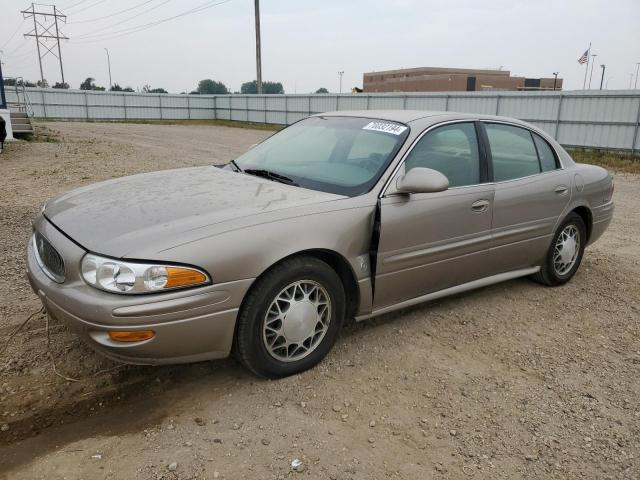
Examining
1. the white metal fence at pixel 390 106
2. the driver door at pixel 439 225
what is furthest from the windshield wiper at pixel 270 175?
the white metal fence at pixel 390 106

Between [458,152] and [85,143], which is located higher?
[458,152]

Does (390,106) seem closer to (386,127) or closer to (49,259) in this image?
(386,127)

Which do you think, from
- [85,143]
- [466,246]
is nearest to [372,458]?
[466,246]

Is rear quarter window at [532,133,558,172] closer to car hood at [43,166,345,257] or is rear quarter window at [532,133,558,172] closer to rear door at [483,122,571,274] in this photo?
rear door at [483,122,571,274]

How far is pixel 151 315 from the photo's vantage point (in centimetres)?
253

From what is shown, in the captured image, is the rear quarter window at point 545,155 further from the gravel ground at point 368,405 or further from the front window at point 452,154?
the gravel ground at point 368,405

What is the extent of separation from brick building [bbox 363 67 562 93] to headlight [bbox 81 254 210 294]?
62714 mm

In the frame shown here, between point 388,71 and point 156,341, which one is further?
point 388,71

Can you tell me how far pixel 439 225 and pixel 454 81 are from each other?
64.4 m

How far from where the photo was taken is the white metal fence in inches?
655

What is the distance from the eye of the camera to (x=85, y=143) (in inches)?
686

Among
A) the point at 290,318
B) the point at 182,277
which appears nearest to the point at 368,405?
the point at 290,318

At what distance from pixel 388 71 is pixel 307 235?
78488 mm

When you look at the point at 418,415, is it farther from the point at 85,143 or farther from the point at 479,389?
the point at 85,143
